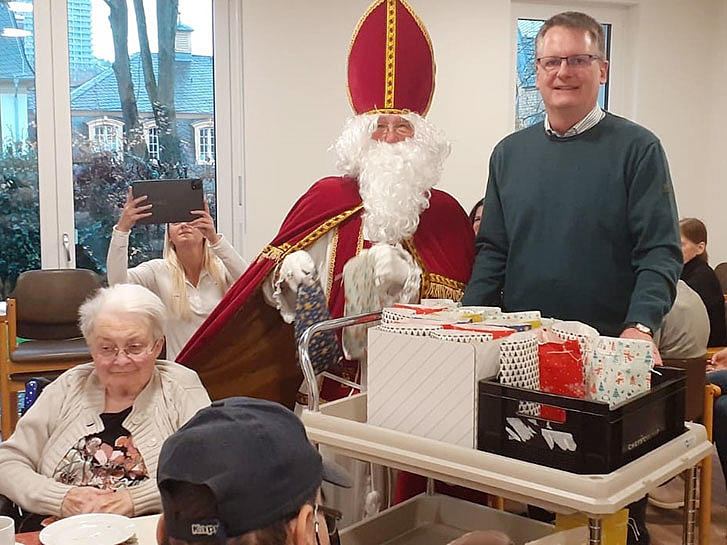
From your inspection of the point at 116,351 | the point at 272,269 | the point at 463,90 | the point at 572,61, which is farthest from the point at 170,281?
the point at 463,90

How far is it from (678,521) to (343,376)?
1.83m

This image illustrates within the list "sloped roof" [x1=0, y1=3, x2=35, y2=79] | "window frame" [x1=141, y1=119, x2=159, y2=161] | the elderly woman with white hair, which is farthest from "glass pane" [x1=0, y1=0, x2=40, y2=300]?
the elderly woman with white hair

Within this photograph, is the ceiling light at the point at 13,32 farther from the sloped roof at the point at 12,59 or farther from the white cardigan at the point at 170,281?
the white cardigan at the point at 170,281

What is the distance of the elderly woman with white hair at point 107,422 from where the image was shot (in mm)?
2084

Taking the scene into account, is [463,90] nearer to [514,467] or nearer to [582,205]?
[582,205]

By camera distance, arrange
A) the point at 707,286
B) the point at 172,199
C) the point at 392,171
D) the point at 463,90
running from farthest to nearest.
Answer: the point at 463,90 < the point at 707,286 < the point at 172,199 < the point at 392,171

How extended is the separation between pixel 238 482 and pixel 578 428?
2.40 feet

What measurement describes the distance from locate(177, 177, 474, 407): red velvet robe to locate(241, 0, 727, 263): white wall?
2.30 meters

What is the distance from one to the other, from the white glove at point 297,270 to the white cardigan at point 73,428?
0.38m

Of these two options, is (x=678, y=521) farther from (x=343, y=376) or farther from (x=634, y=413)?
(x=634, y=413)

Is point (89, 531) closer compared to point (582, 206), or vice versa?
point (89, 531)

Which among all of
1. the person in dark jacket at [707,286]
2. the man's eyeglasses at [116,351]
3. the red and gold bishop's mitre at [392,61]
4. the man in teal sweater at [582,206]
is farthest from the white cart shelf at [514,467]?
the person in dark jacket at [707,286]

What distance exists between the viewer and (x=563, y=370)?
1643 millimetres

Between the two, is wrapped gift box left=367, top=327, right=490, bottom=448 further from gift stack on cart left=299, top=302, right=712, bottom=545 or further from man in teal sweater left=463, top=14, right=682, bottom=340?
man in teal sweater left=463, top=14, right=682, bottom=340
